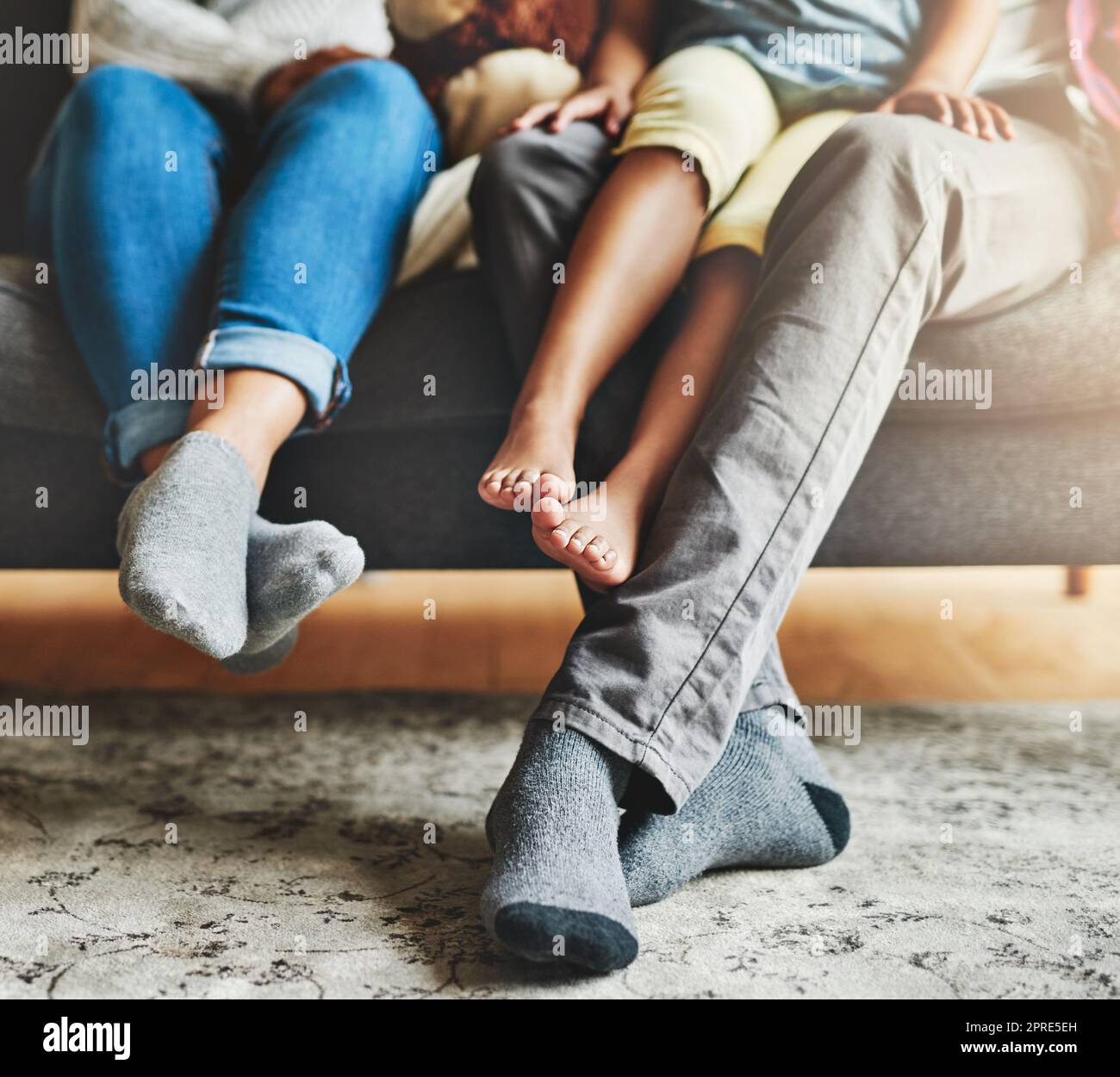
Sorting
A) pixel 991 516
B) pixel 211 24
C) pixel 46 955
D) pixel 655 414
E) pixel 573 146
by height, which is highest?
pixel 211 24

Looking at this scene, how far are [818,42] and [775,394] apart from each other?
44cm

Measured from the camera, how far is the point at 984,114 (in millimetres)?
807

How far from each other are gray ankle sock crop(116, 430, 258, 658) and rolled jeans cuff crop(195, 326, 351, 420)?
0.07m

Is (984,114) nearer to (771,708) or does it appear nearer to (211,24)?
(771,708)

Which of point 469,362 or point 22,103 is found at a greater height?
point 22,103

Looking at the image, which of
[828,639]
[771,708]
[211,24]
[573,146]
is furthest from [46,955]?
[828,639]

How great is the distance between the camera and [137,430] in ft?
2.58

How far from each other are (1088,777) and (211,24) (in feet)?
3.30

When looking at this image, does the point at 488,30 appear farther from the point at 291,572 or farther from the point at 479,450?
the point at 291,572

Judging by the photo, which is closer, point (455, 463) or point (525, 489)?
point (525, 489)

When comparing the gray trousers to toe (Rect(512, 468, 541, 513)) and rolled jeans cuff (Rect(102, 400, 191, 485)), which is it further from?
rolled jeans cuff (Rect(102, 400, 191, 485))

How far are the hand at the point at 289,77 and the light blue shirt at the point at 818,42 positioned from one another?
322 mm

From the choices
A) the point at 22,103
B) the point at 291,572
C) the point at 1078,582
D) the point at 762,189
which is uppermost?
the point at 22,103

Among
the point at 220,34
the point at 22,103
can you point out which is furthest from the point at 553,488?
the point at 22,103
